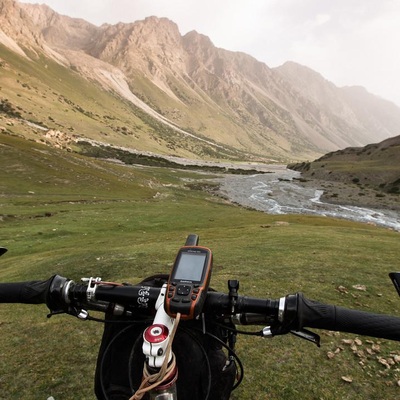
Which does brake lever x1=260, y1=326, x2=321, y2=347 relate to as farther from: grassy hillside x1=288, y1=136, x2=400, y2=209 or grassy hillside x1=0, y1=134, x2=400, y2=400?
grassy hillside x1=288, y1=136, x2=400, y2=209

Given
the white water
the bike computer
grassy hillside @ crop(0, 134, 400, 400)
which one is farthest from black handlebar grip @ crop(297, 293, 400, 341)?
the white water

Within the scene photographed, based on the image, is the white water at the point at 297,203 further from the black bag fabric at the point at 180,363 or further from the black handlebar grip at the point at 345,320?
the black bag fabric at the point at 180,363

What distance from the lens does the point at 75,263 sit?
17484 mm

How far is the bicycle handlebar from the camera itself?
10.3 feet

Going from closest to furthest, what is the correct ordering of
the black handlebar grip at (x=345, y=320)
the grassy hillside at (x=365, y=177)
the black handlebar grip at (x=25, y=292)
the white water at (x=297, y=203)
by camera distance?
the black handlebar grip at (x=345, y=320)
the black handlebar grip at (x=25, y=292)
the white water at (x=297, y=203)
the grassy hillside at (x=365, y=177)

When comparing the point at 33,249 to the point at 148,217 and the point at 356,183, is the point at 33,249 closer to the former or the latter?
the point at 148,217

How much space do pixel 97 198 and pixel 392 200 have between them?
75.9 metres

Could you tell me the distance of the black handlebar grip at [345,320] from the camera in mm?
3086

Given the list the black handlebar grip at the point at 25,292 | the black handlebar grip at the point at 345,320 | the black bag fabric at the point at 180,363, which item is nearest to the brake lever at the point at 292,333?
the black handlebar grip at the point at 345,320

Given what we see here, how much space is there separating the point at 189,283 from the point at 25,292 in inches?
78.9

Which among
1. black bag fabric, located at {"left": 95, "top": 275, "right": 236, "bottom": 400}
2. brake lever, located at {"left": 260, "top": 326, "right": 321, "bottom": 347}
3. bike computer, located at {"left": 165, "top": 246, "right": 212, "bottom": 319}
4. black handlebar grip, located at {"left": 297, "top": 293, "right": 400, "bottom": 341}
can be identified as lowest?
black bag fabric, located at {"left": 95, "top": 275, "right": 236, "bottom": 400}

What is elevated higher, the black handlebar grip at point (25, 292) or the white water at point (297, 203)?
the black handlebar grip at point (25, 292)

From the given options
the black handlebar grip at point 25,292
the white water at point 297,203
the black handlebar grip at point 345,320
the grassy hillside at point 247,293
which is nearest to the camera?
the black handlebar grip at point 345,320

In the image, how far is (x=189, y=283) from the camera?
119 inches
